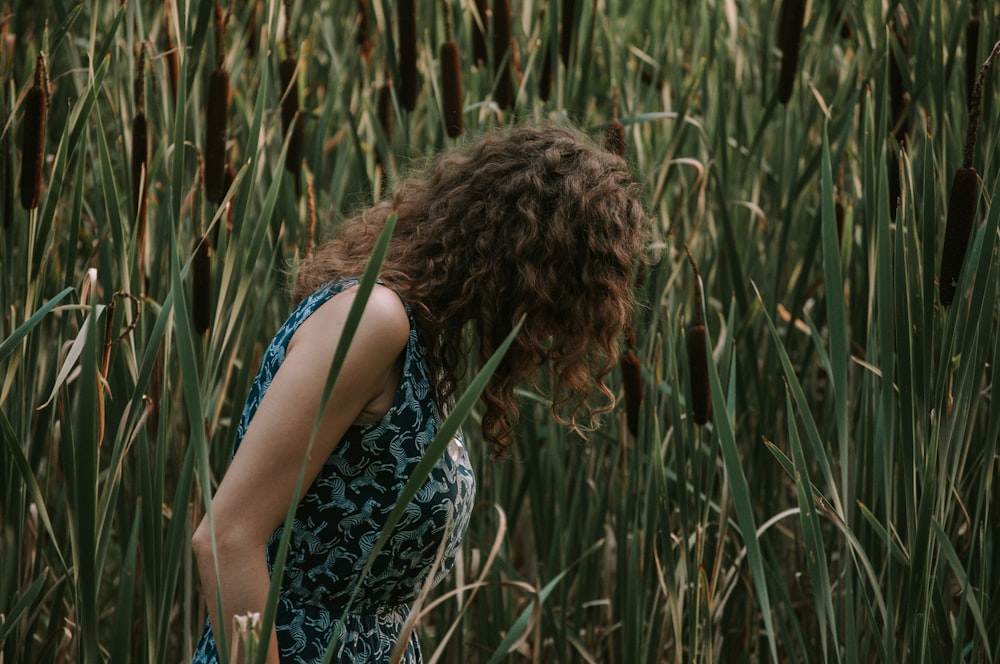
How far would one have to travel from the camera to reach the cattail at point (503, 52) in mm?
1599

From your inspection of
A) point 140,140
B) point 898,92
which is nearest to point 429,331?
point 140,140

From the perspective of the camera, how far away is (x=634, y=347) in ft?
4.97

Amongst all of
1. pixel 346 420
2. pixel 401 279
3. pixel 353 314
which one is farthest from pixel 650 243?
pixel 353 314

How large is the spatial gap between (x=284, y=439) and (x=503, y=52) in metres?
0.96

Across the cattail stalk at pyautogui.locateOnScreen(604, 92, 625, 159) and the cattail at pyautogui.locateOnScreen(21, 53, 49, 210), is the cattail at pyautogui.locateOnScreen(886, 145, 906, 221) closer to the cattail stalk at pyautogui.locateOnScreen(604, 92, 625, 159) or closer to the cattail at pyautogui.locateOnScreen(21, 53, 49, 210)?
the cattail stalk at pyautogui.locateOnScreen(604, 92, 625, 159)

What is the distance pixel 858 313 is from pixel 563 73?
2.03 ft

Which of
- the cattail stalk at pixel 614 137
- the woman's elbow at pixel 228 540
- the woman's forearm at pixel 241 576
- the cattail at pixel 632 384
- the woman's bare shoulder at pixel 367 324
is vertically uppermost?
the cattail stalk at pixel 614 137

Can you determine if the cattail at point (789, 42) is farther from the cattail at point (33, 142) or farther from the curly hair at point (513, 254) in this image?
the cattail at point (33, 142)

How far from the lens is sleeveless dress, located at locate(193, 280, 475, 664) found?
1.05 metres

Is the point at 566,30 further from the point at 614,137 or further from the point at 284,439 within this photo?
the point at 284,439

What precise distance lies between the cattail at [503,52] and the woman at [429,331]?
0.45 m

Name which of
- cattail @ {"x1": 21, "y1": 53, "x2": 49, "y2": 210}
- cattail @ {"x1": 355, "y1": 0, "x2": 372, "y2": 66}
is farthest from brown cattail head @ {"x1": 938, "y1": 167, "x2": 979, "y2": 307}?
cattail @ {"x1": 355, "y1": 0, "x2": 372, "y2": 66}

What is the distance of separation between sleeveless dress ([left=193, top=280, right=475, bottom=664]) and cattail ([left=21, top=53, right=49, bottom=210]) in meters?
0.36

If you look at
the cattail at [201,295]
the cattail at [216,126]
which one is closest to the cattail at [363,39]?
the cattail at [216,126]
